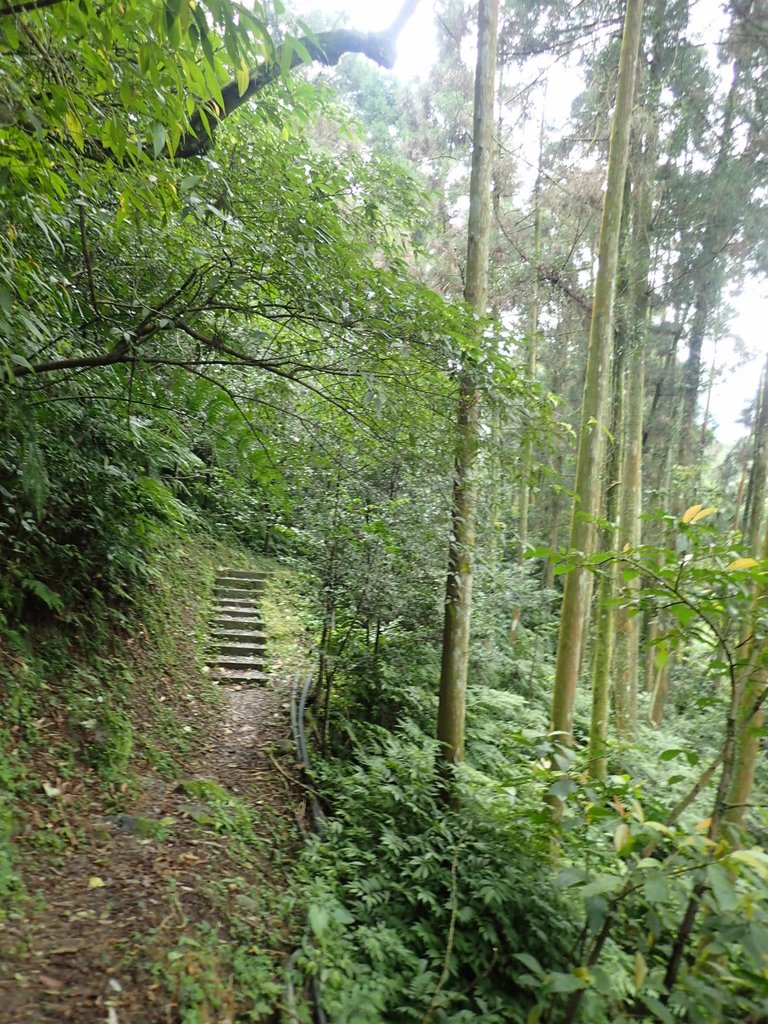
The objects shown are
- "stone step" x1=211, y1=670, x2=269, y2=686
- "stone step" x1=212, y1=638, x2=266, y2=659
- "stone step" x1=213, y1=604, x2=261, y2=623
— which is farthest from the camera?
"stone step" x1=213, y1=604, x2=261, y2=623

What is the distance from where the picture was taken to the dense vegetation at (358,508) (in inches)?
85.8

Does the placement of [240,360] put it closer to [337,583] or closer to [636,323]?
[337,583]

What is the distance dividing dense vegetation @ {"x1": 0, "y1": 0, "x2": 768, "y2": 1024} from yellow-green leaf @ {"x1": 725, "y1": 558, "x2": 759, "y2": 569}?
0.03 metres

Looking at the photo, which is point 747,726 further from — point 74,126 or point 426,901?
point 74,126

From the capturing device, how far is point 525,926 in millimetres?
3631

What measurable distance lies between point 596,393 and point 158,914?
5.58m

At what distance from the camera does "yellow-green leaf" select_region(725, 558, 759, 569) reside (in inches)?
82.1

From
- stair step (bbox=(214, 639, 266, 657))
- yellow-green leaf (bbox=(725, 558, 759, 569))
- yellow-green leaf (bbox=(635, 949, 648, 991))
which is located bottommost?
stair step (bbox=(214, 639, 266, 657))

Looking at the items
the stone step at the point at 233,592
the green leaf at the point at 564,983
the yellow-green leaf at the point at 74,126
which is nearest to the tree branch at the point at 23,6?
the yellow-green leaf at the point at 74,126

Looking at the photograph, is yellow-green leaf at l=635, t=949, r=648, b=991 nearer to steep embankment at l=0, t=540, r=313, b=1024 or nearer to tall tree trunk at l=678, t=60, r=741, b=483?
A: steep embankment at l=0, t=540, r=313, b=1024

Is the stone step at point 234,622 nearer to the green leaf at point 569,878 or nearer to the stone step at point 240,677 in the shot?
the stone step at point 240,677

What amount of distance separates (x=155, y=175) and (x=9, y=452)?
2785 mm

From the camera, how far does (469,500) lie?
5152 millimetres

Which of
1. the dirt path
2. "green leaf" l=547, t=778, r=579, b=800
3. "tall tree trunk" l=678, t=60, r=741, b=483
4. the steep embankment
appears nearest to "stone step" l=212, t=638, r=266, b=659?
the steep embankment
